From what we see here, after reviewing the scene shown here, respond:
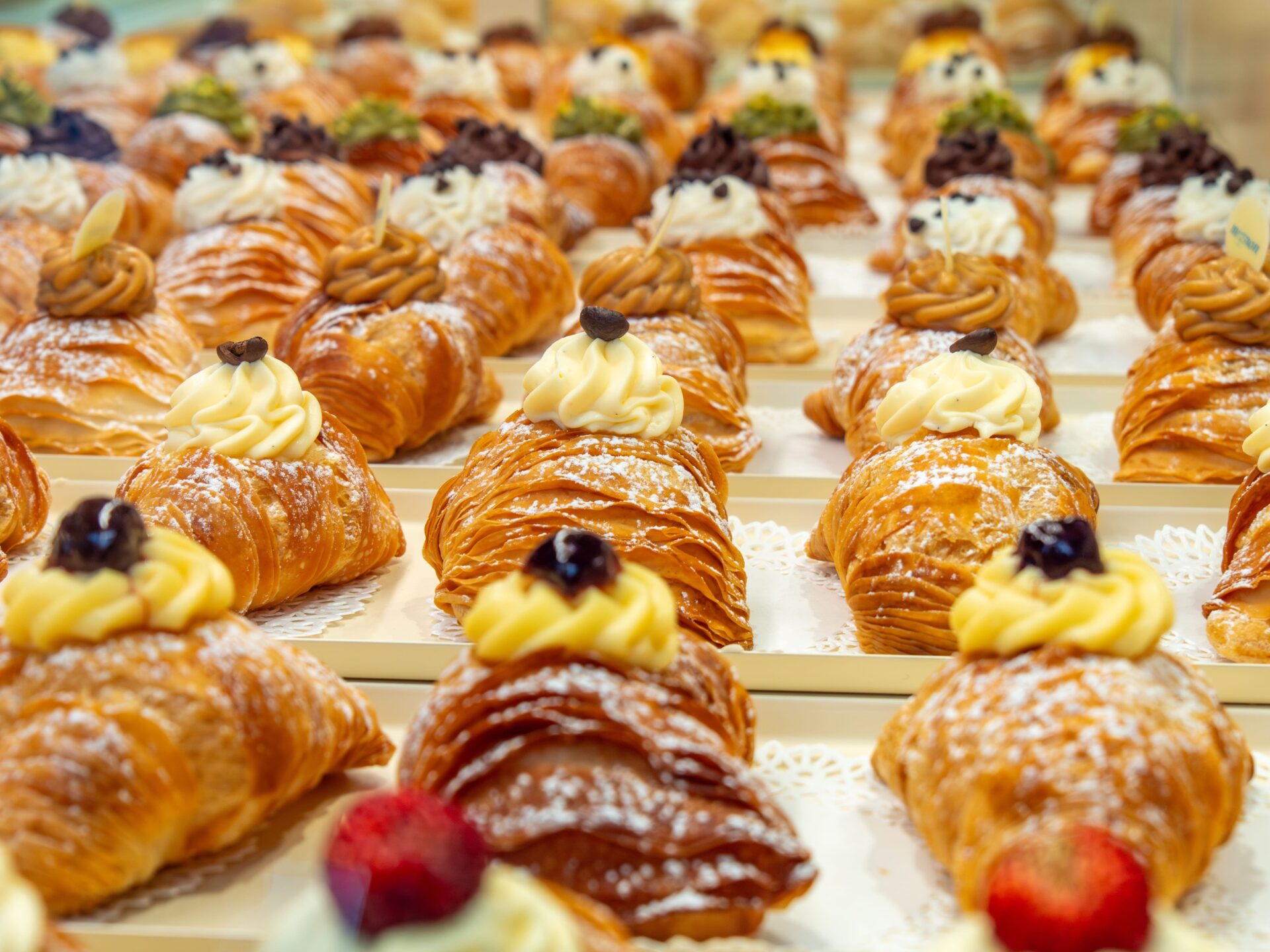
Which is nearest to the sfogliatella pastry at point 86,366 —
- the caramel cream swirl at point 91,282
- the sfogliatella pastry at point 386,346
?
the caramel cream swirl at point 91,282

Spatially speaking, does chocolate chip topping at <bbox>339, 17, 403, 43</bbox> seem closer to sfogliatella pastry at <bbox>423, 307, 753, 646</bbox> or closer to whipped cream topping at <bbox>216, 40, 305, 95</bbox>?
whipped cream topping at <bbox>216, 40, 305, 95</bbox>

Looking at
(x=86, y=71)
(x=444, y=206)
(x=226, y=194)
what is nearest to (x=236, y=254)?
(x=226, y=194)

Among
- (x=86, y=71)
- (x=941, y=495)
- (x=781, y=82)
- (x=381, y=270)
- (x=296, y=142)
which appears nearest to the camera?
(x=941, y=495)

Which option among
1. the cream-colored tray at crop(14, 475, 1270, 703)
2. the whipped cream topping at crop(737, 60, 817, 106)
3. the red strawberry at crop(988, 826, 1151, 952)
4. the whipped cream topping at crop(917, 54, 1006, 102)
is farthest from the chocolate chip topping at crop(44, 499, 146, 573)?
the whipped cream topping at crop(917, 54, 1006, 102)

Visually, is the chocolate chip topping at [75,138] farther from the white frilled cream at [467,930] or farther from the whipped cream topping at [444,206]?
the white frilled cream at [467,930]

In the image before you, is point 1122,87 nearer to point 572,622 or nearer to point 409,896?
point 572,622

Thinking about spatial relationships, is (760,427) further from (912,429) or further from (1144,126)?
(1144,126)
